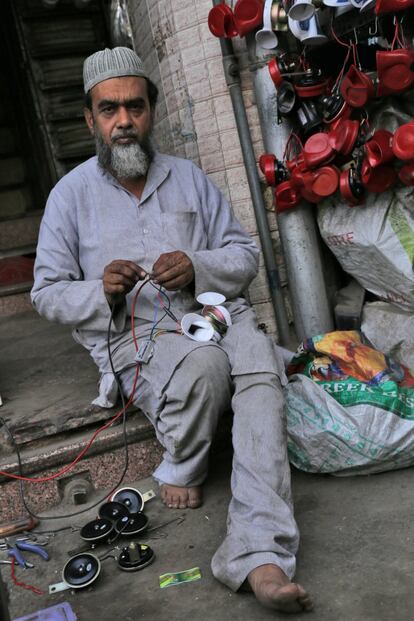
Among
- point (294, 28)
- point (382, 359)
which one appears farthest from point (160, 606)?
point (294, 28)

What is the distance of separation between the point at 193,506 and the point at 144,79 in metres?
1.84

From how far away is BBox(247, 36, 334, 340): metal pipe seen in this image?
3197 mm

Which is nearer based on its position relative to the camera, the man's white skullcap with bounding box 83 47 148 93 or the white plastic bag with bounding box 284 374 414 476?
the white plastic bag with bounding box 284 374 414 476

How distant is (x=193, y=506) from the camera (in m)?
2.37

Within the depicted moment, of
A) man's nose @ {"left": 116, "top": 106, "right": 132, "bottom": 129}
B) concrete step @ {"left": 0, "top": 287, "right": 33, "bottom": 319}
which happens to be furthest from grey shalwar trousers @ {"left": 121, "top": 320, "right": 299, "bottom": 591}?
concrete step @ {"left": 0, "top": 287, "right": 33, "bottom": 319}

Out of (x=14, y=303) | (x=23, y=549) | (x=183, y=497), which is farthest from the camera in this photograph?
(x=14, y=303)

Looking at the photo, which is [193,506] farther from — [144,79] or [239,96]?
[239,96]

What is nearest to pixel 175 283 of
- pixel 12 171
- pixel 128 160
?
pixel 128 160

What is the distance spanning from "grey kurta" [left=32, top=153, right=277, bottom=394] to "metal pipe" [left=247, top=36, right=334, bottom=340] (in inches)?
20.2

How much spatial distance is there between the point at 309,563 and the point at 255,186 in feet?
6.57

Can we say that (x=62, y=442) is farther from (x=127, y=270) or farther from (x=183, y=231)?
(x=183, y=231)

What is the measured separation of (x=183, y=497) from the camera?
2369mm

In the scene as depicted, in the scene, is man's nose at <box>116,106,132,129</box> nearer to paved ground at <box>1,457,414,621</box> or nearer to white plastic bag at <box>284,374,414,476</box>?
white plastic bag at <box>284,374,414,476</box>

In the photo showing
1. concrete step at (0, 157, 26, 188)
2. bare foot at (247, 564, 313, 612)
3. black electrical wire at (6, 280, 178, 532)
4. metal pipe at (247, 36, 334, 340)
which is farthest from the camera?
concrete step at (0, 157, 26, 188)
